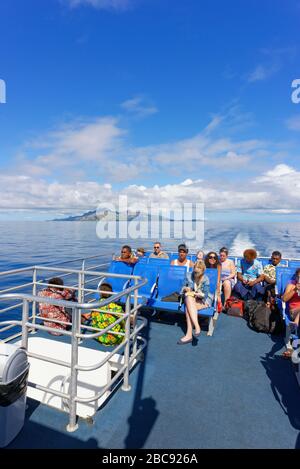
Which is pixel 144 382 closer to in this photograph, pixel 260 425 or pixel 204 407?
pixel 204 407

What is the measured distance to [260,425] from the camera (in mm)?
2410

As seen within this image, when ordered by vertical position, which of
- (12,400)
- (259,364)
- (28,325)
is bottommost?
(259,364)

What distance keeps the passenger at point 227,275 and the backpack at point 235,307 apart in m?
0.29

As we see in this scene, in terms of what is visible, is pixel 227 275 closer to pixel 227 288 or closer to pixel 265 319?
pixel 227 288

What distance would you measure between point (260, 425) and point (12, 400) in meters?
2.12

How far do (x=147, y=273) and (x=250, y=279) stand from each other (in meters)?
2.10

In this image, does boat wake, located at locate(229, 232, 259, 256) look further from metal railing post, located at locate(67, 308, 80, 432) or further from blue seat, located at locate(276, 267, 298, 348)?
metal railing post, located at locate(67, 308, 80, 432)

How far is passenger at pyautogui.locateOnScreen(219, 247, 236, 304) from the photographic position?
576cm

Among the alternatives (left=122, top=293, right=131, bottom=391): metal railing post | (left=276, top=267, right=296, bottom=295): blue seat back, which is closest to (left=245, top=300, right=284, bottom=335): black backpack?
(left=276, top=267, right=296, bottom=295): blue seat back

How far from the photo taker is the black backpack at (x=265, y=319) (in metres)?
4.45

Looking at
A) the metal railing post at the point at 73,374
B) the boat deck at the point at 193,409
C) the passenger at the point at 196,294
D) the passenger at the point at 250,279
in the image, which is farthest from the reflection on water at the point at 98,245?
the metal railing post at the point at 73,374

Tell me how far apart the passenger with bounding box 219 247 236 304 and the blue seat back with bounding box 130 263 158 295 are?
61.5 inches

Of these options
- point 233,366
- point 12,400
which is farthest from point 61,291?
point 233,366
